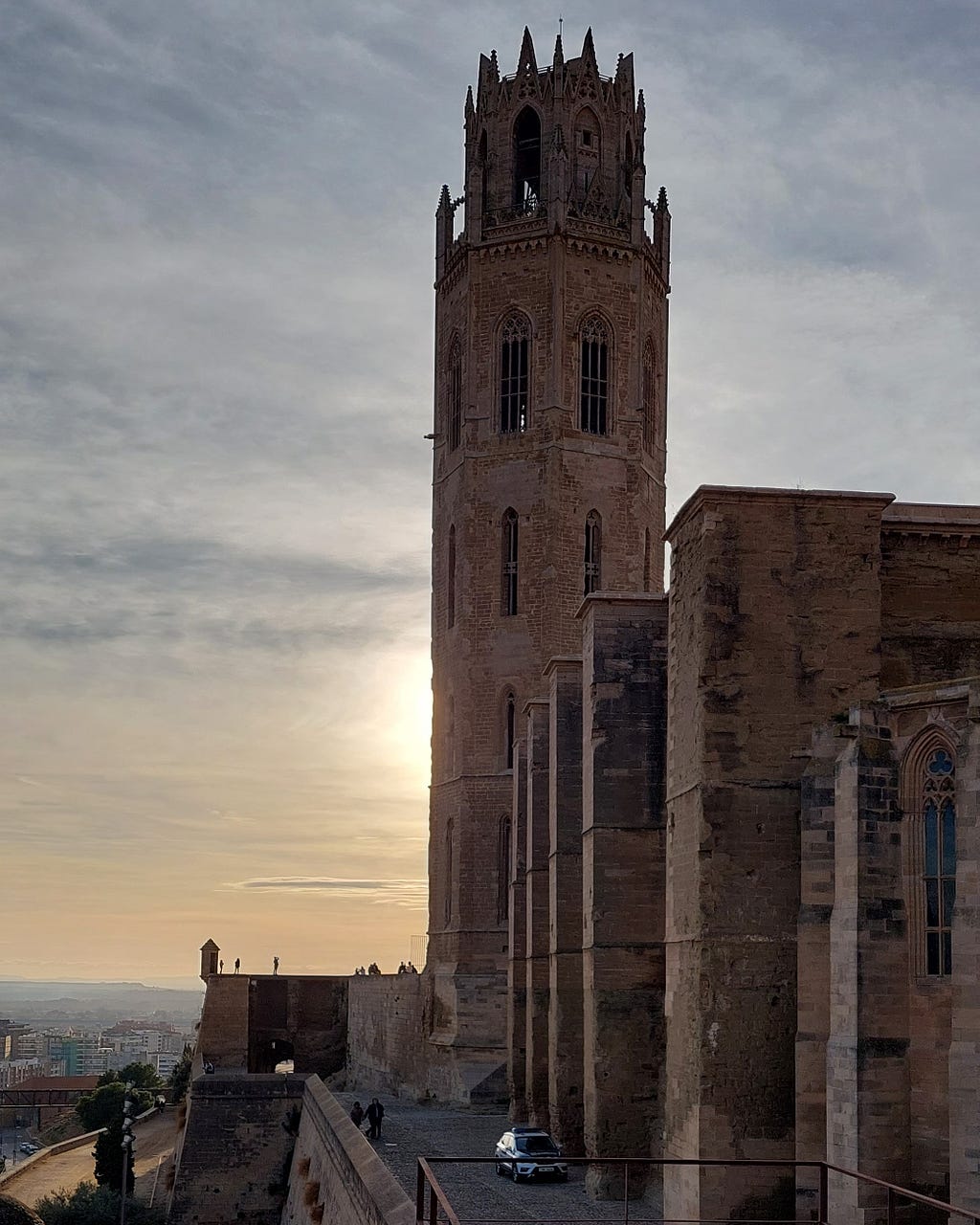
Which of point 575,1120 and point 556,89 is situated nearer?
point 575,1120

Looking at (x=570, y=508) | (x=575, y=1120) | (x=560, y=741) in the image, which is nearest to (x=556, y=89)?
(x=570, y=508)

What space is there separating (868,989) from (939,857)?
62.5 inches

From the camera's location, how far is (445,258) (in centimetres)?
4891

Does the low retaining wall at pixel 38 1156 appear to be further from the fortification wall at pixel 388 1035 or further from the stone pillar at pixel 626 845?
the stone pillar at pixel 626 845

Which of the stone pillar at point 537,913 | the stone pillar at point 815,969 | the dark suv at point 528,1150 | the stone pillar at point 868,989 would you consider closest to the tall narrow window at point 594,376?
the stone pillar at point 537,913

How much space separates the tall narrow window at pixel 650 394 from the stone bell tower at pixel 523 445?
0.26ft

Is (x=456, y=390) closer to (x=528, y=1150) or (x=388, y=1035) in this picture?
(x=388, y=1035)

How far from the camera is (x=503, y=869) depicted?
44000mm

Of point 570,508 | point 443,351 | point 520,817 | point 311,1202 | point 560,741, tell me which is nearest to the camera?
point 311,1202

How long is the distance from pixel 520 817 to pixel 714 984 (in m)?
18.5

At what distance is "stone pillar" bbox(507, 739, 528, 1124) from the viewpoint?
3522 cm

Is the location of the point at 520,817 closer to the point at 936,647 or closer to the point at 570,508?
the point at 570,508

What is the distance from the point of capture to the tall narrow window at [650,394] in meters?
47.5

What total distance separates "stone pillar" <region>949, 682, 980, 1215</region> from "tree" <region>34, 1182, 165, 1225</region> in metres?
32.9
